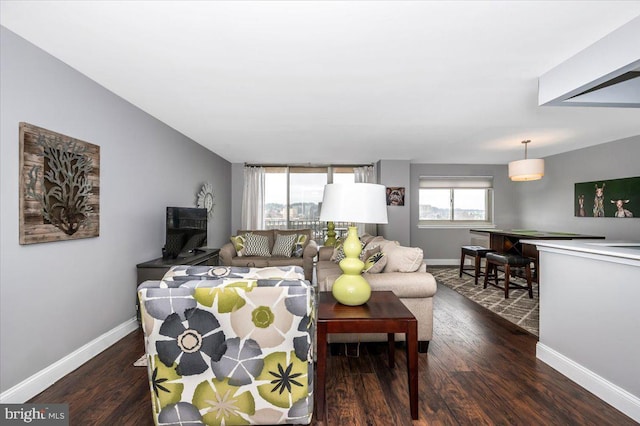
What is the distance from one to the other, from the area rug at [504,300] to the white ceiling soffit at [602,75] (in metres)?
2.23

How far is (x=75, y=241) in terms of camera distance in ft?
7.95

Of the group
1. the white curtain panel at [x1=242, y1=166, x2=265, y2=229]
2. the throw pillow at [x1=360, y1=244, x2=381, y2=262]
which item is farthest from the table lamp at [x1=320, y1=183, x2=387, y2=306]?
the white curtain panel at [x1=242, y1=166, x2=265, y2=229]

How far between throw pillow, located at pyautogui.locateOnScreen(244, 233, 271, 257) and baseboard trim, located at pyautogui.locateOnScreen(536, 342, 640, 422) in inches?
153

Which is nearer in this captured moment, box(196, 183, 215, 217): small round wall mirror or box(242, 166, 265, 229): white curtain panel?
box(196, 183, 215, 217): small round wall mirror

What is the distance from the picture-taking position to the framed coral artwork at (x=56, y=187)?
199 cm

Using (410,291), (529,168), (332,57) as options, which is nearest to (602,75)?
(332,57)

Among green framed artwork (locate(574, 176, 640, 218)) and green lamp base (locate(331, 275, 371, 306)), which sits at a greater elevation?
green framed artwork (locate(574, 176, 640, 218))

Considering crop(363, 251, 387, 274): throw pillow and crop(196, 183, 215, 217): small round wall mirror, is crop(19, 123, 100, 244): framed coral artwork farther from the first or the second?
crop(363, 251, 387, 274): throw pillow

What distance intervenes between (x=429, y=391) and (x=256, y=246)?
12.0ft

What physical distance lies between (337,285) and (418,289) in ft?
2.96

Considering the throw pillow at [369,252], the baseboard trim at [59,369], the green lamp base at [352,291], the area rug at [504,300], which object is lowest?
the area rug at [504,300]

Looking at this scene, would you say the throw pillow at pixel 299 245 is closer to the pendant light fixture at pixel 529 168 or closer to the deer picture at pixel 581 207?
the pendant light fixture at pixel 529 168

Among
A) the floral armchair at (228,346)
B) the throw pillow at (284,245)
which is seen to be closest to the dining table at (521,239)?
the throw pillow at (284,245)

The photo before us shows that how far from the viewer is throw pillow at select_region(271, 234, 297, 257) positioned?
523 centimetres
